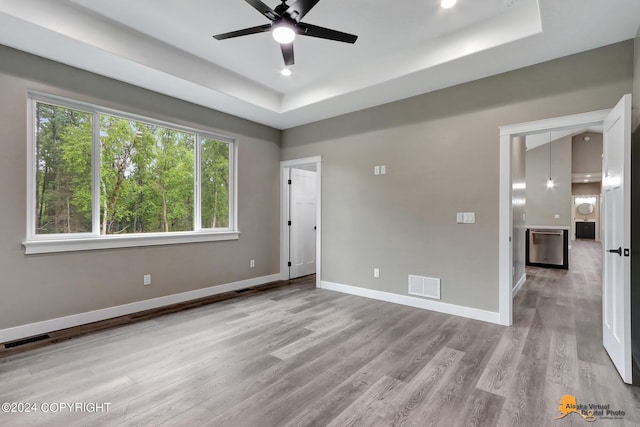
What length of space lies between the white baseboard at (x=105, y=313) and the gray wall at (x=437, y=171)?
1806mm

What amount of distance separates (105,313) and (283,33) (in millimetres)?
3633

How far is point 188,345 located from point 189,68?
316 cm

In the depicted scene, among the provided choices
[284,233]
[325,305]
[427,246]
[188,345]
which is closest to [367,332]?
[325,305]

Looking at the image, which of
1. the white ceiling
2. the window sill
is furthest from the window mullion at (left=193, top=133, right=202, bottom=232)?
the white ceiling

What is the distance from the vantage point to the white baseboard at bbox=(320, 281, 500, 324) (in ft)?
11.5

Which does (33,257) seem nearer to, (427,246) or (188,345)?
(188,345)

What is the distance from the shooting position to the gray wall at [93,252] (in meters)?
2.91

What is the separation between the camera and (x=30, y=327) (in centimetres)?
300

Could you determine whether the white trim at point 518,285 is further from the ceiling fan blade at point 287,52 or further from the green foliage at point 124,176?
the green foliage at point 124,176

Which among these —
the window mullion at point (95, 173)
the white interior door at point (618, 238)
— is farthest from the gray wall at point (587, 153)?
the window mullion at point (95, 173)

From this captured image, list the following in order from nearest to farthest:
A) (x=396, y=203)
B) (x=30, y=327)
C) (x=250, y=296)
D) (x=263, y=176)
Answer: (x=30, y=327), (x=396, y=203), (x=250, y=296), (x=263, y=176)

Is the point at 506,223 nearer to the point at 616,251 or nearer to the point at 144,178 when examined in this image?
the point at 616,251

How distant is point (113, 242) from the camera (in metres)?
3.56

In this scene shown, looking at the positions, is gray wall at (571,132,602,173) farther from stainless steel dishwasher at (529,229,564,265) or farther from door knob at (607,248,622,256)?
door knob at (607,248,622,256)
